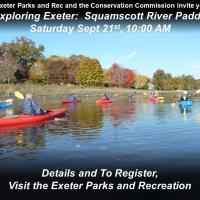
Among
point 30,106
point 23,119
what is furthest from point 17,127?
point 30,106

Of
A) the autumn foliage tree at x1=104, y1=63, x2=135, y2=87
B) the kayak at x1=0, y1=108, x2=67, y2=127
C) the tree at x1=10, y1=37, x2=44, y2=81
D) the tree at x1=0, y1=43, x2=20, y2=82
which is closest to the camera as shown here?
the kayak at x1=0, y1=108, x2=67, y2=127

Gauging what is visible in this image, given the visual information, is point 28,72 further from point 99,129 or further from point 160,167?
point 160,167

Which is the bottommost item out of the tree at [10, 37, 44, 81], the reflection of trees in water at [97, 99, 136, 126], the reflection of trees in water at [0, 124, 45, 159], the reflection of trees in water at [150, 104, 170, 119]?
the reflection of trees in water at [0, 124, 45, 159]

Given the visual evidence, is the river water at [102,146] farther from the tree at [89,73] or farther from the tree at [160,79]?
the tree at [160,79]

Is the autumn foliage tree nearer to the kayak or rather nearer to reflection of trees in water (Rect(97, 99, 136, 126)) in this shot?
reflection of trees in water (Rect(97, 99, 136, 126))

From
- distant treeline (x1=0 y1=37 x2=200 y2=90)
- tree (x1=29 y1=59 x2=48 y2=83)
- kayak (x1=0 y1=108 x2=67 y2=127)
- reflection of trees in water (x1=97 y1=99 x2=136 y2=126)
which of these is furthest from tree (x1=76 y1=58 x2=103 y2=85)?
kayak (x1=0 y1=108 x2=67 y2=127)

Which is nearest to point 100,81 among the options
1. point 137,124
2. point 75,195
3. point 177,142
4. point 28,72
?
point 28,72

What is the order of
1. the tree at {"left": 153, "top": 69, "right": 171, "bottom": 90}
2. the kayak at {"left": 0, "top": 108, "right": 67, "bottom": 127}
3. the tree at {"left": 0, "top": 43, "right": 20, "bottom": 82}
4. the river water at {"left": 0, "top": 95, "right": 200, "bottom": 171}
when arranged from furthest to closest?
the tree at {"left": 153, "top": 69, "right": 171, "bottom": 90} < the tree at {"left": 0, "top": 43, "right": 20, "bottom": 82} < the kayak at {"left": 0, "top": 108, "right": 67, "bottom": 127} < the river water at {"left": 0, "top": 95, "right": 200, "bottom": 171}

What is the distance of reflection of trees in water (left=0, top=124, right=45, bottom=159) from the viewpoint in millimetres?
14961

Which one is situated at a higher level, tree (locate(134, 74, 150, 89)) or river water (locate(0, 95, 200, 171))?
tree (locate(134, 74, 150, 89))

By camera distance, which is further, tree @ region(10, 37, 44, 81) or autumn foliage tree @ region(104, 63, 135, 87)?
autumn foliage tree @ region(104, 63, 135, 87)

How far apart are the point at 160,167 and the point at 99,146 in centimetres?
423

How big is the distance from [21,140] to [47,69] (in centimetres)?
8381

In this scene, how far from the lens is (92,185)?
1062cm
